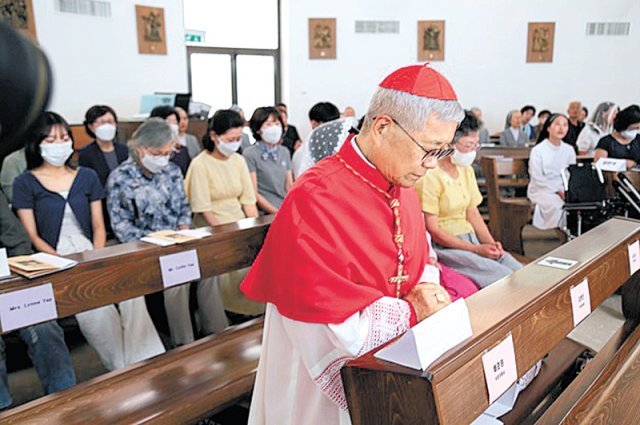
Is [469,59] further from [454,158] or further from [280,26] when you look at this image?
[454,158]

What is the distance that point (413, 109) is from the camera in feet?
4.62

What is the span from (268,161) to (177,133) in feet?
4.54

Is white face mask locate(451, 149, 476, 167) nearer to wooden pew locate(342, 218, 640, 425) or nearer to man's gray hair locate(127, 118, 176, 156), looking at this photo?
wooden pew locate(342, 218, 640, 425)

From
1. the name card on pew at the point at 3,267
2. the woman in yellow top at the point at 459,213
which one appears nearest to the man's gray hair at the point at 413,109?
the name card on pew at the point at 3,267

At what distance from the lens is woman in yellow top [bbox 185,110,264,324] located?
3430 mm

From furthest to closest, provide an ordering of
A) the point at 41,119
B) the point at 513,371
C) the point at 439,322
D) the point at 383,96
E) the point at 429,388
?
1. the point at 383,96
2. the point at 513,371
3. the point at 439,322
4. the point at 429,388
5. the point at 41,119

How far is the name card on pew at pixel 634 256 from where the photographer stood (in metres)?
2.23

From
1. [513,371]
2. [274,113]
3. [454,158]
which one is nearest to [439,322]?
[513,371]

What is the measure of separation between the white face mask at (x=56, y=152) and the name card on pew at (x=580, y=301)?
8.70 ft

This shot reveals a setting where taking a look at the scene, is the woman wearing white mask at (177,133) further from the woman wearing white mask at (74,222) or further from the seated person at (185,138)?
the woman wearing white mask at (74,222)

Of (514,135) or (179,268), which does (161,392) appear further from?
(514,135)

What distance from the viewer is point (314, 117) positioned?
472cm

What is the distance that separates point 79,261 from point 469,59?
33.9ft

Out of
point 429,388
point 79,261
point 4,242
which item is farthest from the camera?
point 4,242
